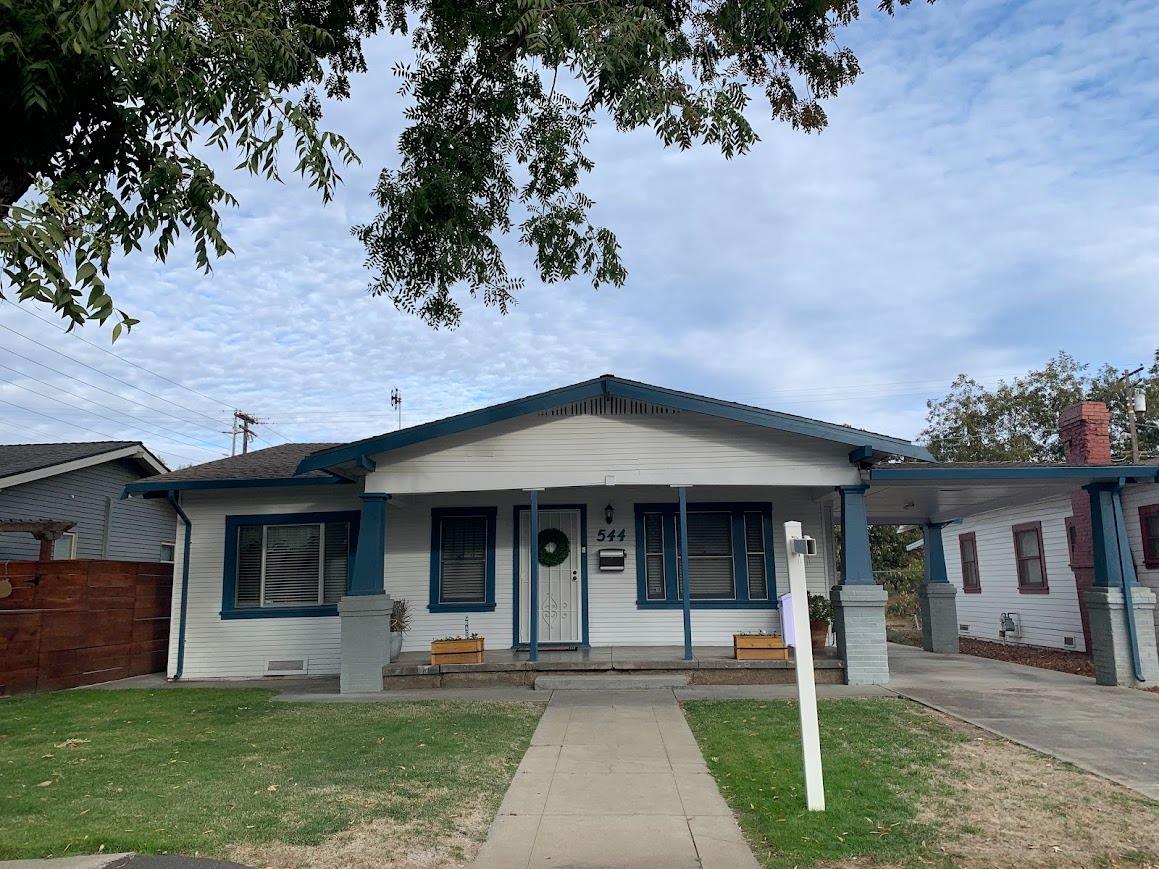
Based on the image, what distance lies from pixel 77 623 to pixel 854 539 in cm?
1122

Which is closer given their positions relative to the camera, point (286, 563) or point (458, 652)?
point (458, 652)

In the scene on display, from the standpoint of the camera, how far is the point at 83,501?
1678 centimetres

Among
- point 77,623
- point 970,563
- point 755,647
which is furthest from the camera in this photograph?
point 970,563

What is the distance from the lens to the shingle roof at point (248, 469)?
1266 centimetres

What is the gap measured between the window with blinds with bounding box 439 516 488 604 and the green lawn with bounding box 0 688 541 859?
323 centimetres

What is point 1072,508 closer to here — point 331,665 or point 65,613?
point 331,665

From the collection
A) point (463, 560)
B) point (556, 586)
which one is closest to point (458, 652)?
point (463, 560)

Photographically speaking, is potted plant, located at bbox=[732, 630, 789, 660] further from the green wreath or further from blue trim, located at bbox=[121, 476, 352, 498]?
blue trim, located at bbox=[121, 476, 352, 498]

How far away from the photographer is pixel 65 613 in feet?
39.3

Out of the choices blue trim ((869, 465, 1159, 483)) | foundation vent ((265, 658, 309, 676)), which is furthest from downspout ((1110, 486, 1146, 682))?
foundation vent ((265, 658, 309, 676))

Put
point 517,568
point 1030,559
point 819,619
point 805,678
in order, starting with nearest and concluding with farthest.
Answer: point 805,678, point 819,619, point 517,568, point 1030,559

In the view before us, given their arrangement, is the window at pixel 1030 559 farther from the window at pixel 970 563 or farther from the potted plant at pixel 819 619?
the potted plant at pixel 819 619

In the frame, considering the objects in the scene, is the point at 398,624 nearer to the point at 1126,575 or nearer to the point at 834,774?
the point at 834,774

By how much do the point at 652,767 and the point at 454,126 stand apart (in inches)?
295
